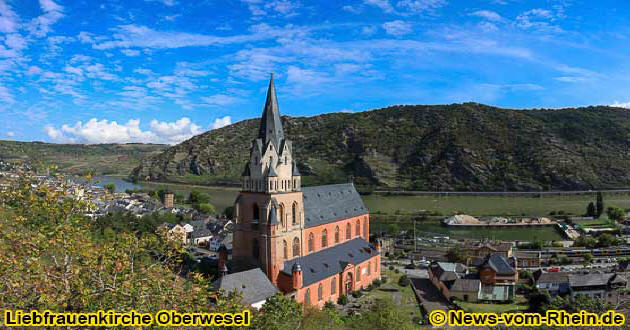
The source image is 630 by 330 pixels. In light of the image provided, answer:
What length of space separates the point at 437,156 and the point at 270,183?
14345 cm

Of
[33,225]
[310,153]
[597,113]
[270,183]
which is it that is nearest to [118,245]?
[33,225]

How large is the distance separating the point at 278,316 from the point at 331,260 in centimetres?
2119

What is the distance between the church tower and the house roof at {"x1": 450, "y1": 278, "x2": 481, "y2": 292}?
1626 cm

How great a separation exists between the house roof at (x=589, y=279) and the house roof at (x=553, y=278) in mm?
1900

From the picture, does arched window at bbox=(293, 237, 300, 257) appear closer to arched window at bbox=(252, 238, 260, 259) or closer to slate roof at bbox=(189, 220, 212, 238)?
arched window at bbox=(252, 238, 260, 259)

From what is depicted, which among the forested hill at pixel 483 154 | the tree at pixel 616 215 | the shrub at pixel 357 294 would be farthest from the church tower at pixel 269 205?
the forested hill at pixel 483 154

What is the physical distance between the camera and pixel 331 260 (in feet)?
129

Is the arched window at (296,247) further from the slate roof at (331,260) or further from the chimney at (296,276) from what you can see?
the chimney at (296,276)

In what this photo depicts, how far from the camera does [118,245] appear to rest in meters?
12.3

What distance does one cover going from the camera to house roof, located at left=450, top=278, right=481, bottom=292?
131 ft

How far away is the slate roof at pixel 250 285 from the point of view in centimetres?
2953

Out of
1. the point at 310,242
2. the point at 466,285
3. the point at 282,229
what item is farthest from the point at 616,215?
the point at 282,229

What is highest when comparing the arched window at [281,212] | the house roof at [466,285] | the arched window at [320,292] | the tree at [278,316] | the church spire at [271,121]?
the church spire at [271,121]

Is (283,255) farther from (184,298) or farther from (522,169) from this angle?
(522,169)
